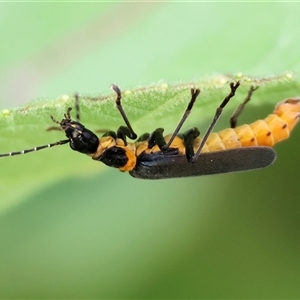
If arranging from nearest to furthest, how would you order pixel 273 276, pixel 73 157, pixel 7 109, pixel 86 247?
pixel 7 109 → pixel 73 157 → pixel 273 276 → pixel 86 247

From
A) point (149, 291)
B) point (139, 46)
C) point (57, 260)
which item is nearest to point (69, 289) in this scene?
point (57, 260)

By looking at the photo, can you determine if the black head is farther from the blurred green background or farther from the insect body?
the blurred green background

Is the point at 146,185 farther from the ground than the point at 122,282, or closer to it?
farther from the ground

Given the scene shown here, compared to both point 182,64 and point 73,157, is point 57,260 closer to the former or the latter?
point 73,157

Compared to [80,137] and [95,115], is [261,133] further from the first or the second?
[95,115]

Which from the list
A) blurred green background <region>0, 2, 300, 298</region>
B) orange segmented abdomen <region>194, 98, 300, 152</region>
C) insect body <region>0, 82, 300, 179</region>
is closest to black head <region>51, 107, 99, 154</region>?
insect body <region>0, 82, 300, 179</region>
